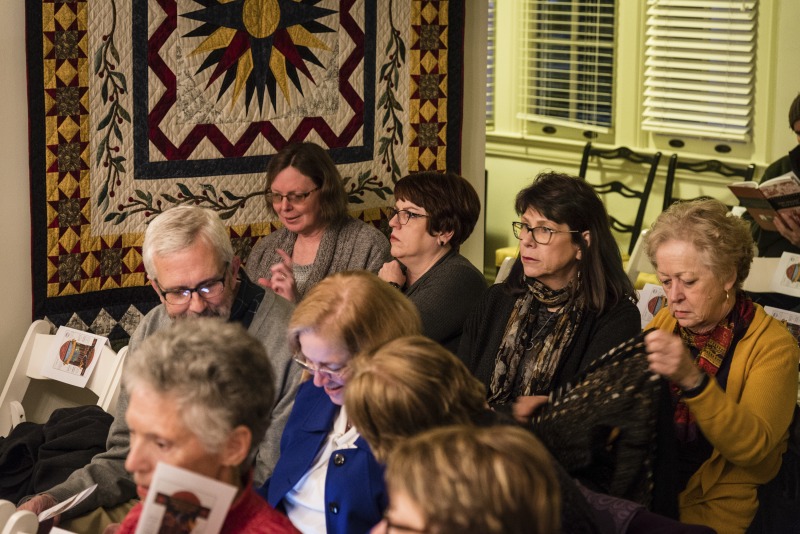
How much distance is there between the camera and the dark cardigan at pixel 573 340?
2771mm

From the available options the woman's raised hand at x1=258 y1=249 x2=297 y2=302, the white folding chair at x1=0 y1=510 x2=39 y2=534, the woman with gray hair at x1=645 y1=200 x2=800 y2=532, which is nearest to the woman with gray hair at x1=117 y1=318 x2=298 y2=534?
the white folding chair at x1=0 y1=510 x2=39 y2=534

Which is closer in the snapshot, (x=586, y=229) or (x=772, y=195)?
(x=586, y=229)

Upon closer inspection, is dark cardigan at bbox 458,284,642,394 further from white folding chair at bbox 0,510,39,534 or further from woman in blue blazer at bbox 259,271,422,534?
white folding chair at bbox 0,510,39,534

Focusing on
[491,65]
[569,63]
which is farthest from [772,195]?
[491,65]

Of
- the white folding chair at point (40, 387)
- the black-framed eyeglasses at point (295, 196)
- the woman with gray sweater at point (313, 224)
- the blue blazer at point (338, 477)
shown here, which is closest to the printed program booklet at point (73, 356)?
the white folding chair at point (40, 387)

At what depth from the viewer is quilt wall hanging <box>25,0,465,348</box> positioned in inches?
143

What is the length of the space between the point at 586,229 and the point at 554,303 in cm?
23

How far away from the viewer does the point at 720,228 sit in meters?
2.66

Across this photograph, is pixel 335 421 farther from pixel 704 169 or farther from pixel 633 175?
pixel 633 175

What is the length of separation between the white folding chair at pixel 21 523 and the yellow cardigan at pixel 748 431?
146 centimetres

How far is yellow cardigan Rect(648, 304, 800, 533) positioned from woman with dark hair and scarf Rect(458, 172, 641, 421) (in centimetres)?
33

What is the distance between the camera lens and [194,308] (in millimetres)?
2717

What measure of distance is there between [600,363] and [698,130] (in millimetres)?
4319

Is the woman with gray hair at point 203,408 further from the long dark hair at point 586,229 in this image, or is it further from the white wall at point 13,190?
the white wall at point 13,190
